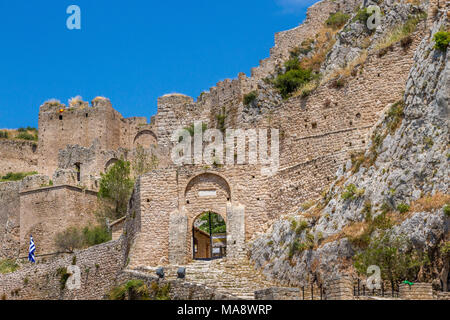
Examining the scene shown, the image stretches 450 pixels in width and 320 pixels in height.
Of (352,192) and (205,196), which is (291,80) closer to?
(205,196)

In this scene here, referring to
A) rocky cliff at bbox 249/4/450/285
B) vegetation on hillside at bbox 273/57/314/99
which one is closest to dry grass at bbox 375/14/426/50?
rocky cliff at bbox 249/4/450/285

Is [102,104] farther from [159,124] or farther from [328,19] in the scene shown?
[328,19]

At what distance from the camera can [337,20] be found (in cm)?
4528

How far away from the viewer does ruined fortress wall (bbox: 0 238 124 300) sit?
3484cm

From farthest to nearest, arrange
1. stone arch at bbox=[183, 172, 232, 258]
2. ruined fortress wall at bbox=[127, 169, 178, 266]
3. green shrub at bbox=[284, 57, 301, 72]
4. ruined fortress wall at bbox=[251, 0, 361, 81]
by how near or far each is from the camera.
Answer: ruined fortress wall at bbox=[251, 0, 361, 81], green shrub at bbox=[284, 57, 301, 72], stone arch at bbox=[183, 172, 232, 258], ruined fortress wall at bbox=[127, 169, 178, 266]

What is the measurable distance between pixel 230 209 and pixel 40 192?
61.4 feet

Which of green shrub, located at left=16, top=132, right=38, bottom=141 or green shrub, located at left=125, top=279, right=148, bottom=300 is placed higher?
green shrub, located at left=16, top=132, right=38, bottom=141

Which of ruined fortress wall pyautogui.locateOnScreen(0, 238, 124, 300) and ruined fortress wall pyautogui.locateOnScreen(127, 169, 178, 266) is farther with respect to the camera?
ruined fortress wall pyautogui.locateOnScreen(0, 238, 124, 300)

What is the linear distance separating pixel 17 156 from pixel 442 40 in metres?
44.2

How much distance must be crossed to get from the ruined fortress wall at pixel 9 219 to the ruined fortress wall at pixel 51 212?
A: 1171mm

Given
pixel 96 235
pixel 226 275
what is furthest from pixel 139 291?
pixel 96 235

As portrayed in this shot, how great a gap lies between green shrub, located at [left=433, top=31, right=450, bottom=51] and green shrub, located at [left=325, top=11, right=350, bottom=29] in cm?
1748

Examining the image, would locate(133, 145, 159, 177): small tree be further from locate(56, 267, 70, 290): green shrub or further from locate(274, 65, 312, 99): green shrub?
locate(56, 267, 70, 290): green shrub
